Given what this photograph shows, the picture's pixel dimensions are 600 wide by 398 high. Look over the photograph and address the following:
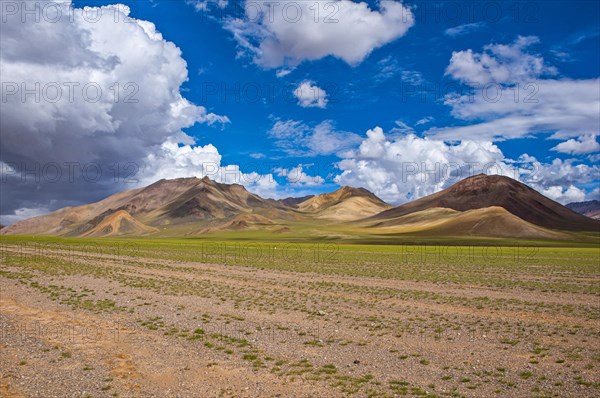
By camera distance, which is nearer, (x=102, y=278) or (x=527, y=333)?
(x=527, y=333)

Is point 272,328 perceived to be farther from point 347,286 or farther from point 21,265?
point 21,265

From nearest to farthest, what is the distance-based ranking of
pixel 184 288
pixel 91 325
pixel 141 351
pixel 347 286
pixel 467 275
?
pixel 141 351 → pixel 91 325 → pixel 184 288 → pixel 347 286 → pixel 467 275

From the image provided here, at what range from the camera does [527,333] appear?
19.6 metres

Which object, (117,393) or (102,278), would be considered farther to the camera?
(102,278)

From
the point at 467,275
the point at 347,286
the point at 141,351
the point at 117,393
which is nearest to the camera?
the point at 117,393

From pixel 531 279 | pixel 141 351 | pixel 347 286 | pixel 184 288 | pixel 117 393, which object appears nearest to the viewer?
pixel 117 393

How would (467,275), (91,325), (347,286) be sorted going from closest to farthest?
(91,325), (347,286), (467,275)

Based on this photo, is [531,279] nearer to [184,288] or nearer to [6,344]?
[184,288]

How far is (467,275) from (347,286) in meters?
18.5

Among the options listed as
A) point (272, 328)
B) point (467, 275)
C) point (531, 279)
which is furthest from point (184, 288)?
point (531, 279)

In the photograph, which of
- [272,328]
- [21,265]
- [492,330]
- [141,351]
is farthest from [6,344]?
[21,265]

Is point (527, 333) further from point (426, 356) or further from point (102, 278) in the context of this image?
point (102, 278)

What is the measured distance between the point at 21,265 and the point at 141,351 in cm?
4034

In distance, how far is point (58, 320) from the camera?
20281mm
